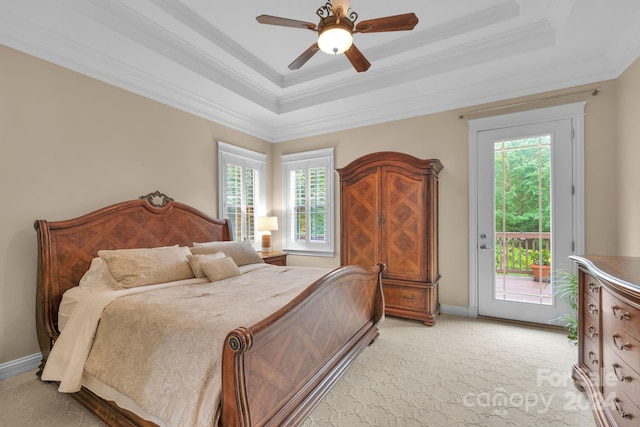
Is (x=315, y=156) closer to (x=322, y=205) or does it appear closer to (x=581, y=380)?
(x=322, y=205)

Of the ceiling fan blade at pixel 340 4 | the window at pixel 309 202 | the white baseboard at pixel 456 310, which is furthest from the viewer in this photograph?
the window at pixel 309 202

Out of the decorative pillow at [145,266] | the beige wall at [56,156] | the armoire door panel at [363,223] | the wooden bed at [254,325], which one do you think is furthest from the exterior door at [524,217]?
the beige wall at [56,156]

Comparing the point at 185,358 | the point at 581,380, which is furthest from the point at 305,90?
the point at 581,380

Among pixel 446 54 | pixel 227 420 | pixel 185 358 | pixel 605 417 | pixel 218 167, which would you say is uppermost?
pixel 446 54

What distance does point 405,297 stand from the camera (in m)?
3.52

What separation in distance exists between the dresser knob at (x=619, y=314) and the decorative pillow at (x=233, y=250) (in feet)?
9.96

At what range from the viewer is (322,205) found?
4.70 m

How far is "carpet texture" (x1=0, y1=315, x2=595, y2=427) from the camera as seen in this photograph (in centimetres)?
184

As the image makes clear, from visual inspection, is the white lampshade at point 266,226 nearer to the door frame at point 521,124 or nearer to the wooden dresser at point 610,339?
the door frame at point 521,124

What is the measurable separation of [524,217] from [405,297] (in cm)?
166

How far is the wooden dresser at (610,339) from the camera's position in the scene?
4.36 ft

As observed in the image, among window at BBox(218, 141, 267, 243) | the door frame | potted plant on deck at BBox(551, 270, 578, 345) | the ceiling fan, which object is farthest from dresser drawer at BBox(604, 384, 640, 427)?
window at BBox(218, 141, 267, 243)

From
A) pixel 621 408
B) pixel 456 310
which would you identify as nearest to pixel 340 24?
pixel 621 408

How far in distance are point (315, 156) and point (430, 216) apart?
2.12 m
